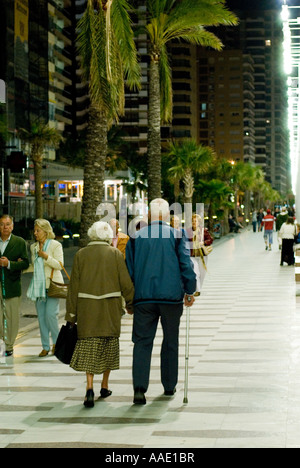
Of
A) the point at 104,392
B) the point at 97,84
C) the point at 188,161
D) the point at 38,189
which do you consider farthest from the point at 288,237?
the point at 188,161

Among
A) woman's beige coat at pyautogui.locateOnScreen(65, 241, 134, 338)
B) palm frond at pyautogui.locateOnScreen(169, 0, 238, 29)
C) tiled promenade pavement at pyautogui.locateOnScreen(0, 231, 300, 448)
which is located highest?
palm frond at pyautogui.locateOnScreen(169, 0, 238, 29)

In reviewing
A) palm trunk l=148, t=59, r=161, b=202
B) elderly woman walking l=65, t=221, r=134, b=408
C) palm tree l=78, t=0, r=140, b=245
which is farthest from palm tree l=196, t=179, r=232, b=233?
elderly woman walking l=65, t=221, r=134, b=408

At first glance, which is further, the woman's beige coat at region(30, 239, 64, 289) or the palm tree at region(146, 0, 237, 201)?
the palm tree at region(146, 0, 237, 201)

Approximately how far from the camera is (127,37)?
18188 millimetres

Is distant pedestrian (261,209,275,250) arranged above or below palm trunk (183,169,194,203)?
below

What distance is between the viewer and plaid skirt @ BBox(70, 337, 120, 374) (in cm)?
723

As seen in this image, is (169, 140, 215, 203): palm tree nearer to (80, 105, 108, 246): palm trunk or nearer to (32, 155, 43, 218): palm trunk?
(32, 155, 43, 218): palm trunk

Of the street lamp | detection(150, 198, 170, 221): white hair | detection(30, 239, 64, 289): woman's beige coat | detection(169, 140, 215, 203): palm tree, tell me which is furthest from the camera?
detection(169, 140, 215, 203): palm tree

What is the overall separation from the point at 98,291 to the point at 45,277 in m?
2.90

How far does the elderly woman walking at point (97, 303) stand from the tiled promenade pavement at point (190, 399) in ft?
1.35

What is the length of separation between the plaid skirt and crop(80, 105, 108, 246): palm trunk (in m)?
9.16

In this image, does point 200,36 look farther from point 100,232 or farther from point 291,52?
point 100,232

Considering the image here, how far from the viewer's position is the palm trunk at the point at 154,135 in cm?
2392

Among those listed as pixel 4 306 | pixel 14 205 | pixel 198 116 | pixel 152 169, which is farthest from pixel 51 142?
pixel 198 116
